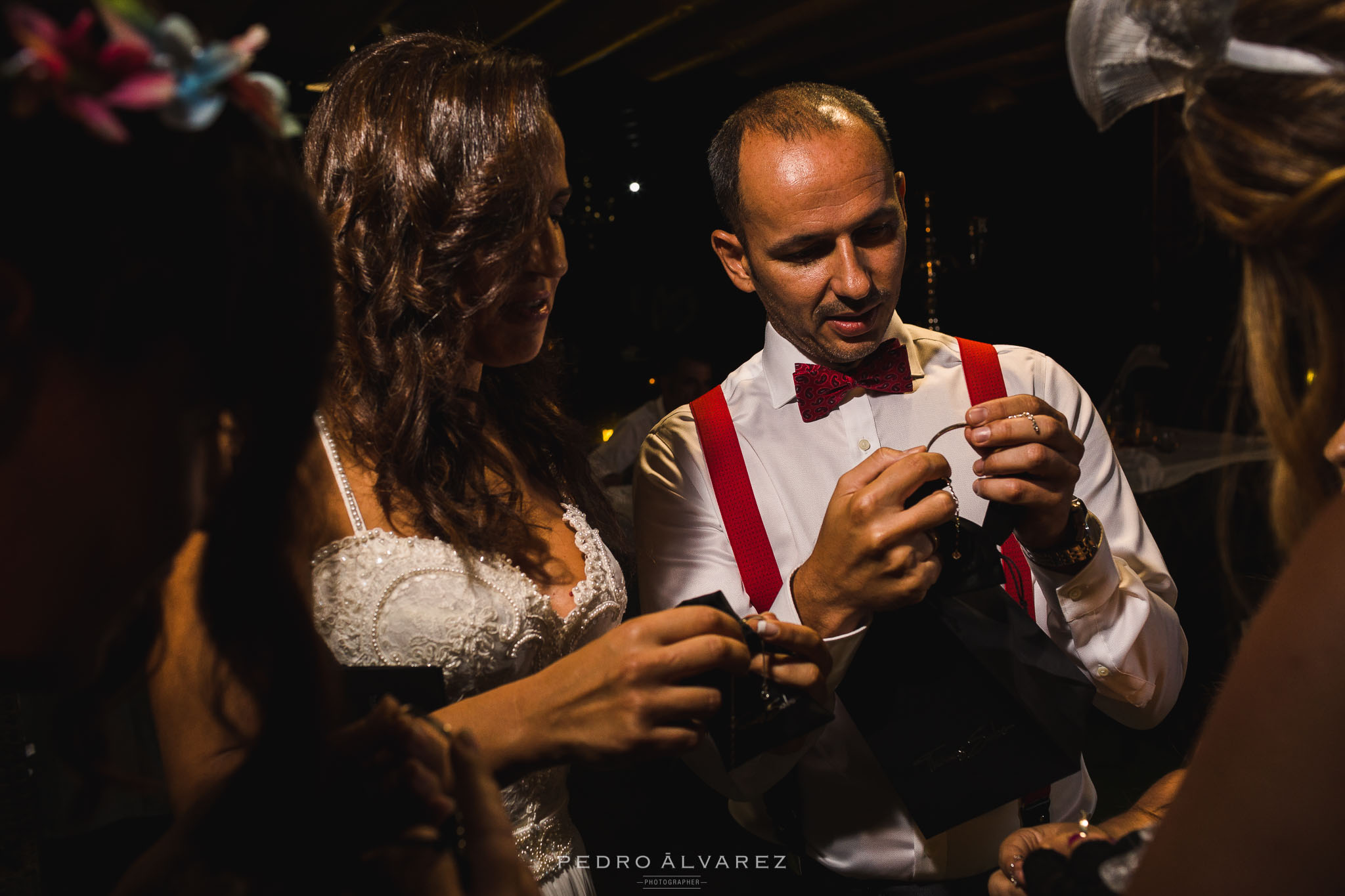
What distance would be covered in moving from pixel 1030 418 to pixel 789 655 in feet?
1.70

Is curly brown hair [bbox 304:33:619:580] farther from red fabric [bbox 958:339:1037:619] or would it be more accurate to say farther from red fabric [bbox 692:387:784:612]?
red fabric [bbox 958:339:1037:619]

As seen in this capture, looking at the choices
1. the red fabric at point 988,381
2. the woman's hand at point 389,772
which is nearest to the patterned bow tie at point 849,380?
the red fabric at point 988,381

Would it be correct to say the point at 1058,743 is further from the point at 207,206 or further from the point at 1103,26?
the point at 207,206

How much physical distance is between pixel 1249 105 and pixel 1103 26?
221 mm

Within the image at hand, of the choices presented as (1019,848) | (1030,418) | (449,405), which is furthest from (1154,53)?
(449,405)

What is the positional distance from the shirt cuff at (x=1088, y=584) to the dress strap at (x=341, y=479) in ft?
3.64

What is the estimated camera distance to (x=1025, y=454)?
131 centimetres

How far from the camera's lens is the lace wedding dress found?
126 cm

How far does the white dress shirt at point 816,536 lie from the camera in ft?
4.95

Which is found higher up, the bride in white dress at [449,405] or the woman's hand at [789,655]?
the bride in white dress at [449,405]

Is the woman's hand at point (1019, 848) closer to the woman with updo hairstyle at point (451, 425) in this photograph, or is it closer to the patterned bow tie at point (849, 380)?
the woman with updo hairstyle at point (451, 425)

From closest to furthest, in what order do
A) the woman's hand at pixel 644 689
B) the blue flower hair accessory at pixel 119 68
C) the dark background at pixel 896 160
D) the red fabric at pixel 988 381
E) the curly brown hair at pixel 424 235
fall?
the blue flower hair accessory at pixel 119 68 → the woman's hand at pixel 644 689 → the curly brown hair at pixel 424 235 → the red fabric at pixel 988 381 → the dark background at pixel 896 160

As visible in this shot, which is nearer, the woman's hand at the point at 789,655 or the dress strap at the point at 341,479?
the woman's hand at the point at 789,655

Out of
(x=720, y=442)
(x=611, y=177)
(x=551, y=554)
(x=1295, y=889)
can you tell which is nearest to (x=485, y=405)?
(x=551, y=554)
